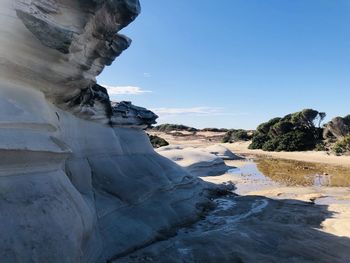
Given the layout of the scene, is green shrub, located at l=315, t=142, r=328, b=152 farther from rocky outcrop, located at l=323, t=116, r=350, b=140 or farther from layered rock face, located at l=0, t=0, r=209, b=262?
layered rock face, located at l=0, t=0, r=209, b=262

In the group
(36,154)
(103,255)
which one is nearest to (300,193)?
(103,255)

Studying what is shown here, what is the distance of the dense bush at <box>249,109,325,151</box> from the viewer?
41.0 m

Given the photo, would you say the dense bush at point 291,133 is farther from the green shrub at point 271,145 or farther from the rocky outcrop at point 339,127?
the rocky outcrop at point 339,127

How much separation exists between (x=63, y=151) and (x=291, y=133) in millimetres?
40347

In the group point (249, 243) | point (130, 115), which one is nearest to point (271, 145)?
point (130, 115)

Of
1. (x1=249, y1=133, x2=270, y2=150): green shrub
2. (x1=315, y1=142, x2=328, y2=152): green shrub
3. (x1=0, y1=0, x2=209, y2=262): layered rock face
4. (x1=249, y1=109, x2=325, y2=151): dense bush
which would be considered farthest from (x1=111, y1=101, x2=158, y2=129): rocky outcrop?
(x1=249, y1=133, x2=270, y2=150): green shrub

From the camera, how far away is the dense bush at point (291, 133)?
41.0 m

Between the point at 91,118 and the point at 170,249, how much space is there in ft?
10.8

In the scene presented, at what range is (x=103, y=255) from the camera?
5.55 m

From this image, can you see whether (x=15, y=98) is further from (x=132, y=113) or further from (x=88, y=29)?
(x=132, y=113)

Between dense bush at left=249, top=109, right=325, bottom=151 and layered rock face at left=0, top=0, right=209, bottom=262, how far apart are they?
3457cm

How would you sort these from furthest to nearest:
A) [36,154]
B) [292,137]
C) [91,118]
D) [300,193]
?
1. [292,137]
2. [300,193]
3. [91,118]
4. [36,154]

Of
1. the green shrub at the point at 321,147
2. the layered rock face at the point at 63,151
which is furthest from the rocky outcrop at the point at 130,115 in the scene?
the green shrub at the point at 321,147

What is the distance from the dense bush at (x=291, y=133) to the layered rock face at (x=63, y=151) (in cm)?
3457
